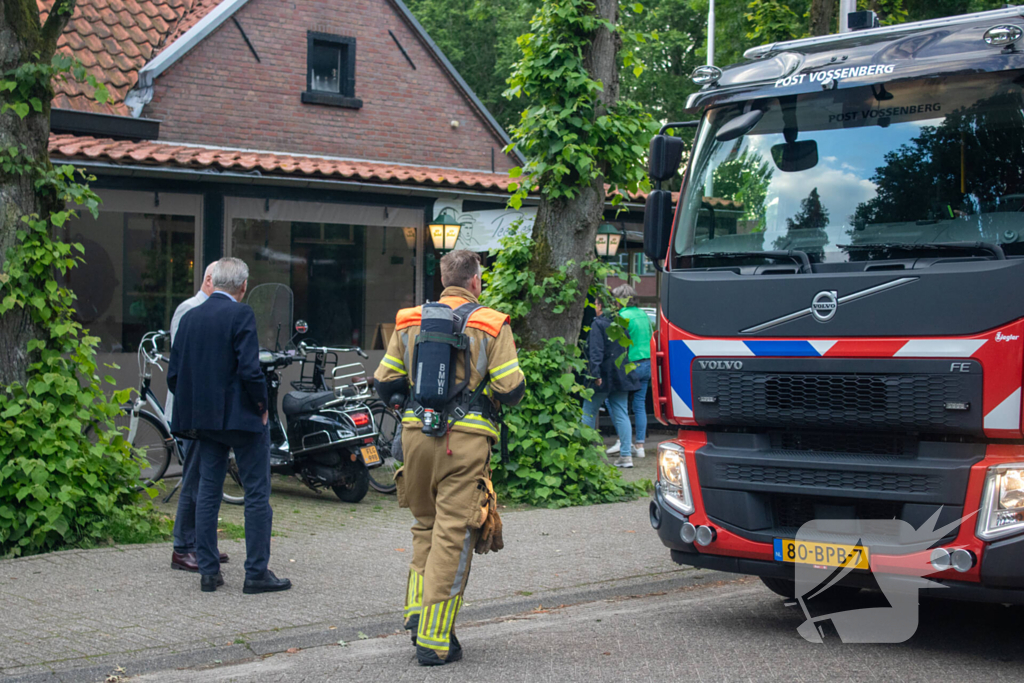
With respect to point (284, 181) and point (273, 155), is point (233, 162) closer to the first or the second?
point (284, 181)

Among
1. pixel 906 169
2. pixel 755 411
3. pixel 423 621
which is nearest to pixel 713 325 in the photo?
pixel 755 411

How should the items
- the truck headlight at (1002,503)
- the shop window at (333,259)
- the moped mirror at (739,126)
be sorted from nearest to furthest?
the truck headlight at (1002,503)
the moped mirror at (739,126)
the shop window at (333,259)

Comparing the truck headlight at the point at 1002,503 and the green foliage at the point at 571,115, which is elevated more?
the green foliage at the point at 571,115

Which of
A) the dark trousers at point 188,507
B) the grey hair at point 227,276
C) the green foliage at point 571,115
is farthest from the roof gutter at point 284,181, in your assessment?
the dark trousers at point 188,507

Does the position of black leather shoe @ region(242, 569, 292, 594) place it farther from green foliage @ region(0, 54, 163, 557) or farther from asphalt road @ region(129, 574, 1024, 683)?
green foliage @ region(0, 54, 163, 557)

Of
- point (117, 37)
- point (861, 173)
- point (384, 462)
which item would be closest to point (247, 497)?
point (384, 462)

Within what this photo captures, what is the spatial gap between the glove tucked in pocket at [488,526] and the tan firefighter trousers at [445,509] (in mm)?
24

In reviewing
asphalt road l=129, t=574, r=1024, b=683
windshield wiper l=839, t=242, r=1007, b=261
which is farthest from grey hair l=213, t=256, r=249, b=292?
windshield wiper l=839, t=242, r=1007, b=261

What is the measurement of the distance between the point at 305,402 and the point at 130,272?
3.68m

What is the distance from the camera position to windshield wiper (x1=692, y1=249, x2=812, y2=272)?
17.5 feet

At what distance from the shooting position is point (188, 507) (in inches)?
263

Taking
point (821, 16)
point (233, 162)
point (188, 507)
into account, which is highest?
point (821, 16)

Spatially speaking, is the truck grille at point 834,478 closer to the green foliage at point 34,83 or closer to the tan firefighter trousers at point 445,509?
the tan firefighter trousers at point 445,509

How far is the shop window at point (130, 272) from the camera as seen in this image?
11602mm
